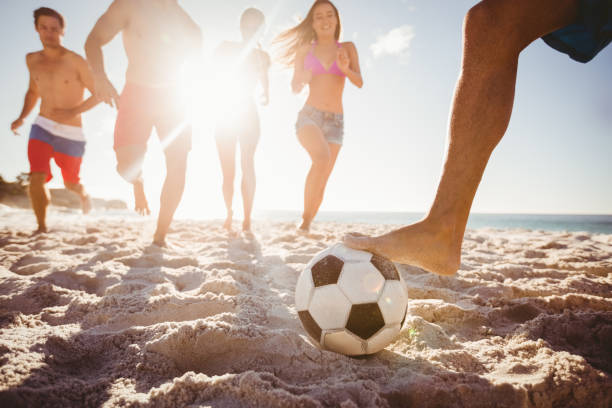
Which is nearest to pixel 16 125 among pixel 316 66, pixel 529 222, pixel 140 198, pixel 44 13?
pixel 44 13

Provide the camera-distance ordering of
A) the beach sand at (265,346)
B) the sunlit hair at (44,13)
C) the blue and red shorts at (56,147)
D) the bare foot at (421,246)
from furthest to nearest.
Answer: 1. the sunlit hair at (44,13)
2. the blue and red shorts at (56,147)
3. the bare foot at (421,246)
4. the beach sand at (265,346)

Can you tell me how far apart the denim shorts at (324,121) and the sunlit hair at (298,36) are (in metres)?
1.23

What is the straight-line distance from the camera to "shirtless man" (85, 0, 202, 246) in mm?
2920

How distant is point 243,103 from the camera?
4633 mm

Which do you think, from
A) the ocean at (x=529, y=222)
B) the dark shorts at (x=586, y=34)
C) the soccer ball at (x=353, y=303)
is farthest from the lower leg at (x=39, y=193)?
the ocean at (x=529, y=222)

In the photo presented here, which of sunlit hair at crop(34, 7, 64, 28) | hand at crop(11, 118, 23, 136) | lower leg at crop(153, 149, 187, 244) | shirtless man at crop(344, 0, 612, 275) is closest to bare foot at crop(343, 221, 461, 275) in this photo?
shirtless man at crop(344, 0, 612, 275)

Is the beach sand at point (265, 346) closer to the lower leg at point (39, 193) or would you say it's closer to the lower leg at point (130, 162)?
the lower leg at point (130, 162)

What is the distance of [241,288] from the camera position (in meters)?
1.85

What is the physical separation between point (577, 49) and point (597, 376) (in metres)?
1.36

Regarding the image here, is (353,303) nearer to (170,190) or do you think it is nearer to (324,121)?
(170,190)

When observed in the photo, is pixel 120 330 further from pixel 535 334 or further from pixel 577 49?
pixel 577 49

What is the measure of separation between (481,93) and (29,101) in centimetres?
573

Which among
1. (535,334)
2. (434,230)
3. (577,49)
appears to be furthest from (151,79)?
(535,334)

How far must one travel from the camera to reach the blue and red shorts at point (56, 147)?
12.4 ft
